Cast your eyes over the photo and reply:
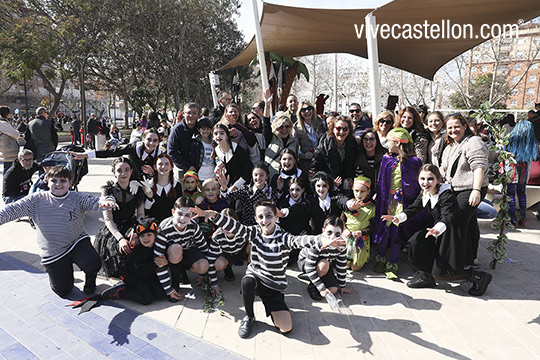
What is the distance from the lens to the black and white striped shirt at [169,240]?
3.33 metres

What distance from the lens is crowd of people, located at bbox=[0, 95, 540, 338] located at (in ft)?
10.7

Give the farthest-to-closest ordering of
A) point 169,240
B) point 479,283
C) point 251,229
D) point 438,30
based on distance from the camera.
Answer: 1. point 438,30
2. point 479,283
3. point 169,240
4. point 251,229

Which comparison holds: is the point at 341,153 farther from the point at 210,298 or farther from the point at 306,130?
the point at 210,298

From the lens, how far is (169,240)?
11.1 feet

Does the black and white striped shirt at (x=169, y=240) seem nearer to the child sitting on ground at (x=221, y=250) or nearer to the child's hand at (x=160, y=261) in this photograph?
the child's hand at (x=160, y=261)

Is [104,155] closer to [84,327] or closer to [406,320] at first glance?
[84,327]

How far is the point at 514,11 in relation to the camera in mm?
5719

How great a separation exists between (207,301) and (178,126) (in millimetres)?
2502

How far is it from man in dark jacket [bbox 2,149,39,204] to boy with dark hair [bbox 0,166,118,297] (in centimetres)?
288

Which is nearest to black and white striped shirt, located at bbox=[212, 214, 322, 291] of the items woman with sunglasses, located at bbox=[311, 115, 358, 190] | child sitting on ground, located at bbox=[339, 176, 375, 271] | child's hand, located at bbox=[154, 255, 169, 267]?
child's hand, located at bbox=[154, 255, 169, 267]

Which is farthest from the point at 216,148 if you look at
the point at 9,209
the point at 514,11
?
the point at 514,11

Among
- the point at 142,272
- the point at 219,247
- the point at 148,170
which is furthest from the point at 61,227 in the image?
the point at 219,247

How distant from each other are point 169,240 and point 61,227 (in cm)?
114

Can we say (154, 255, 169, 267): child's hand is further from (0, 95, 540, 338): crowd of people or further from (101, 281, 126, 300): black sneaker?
(101, 281, 126, 300): black sneaker
